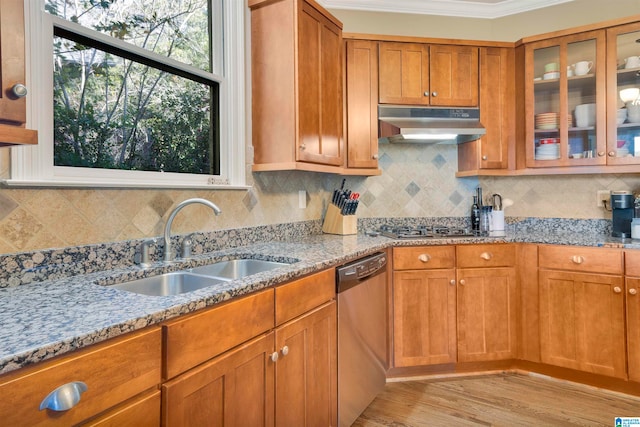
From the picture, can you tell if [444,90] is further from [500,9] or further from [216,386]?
[216,386]

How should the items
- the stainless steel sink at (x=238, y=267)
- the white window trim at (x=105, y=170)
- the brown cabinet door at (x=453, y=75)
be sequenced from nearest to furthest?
1. the white window trim at (x=105, y=170)
2. the stainless steel sink at (x=238, y=267)
3. the brown cabinet door at (x=453, y=75)

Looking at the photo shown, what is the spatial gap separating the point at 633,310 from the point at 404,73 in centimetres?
212

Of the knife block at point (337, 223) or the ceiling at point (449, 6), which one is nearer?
the knife block at point (337, 223)

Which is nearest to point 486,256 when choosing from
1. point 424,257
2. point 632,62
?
point 424,257

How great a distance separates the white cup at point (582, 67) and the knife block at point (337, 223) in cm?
189

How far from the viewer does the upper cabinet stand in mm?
885

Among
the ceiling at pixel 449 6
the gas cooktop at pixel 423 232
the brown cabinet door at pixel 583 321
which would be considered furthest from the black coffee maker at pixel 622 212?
the ceiling at pixel 449 6

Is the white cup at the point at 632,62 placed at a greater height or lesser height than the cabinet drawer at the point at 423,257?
greater

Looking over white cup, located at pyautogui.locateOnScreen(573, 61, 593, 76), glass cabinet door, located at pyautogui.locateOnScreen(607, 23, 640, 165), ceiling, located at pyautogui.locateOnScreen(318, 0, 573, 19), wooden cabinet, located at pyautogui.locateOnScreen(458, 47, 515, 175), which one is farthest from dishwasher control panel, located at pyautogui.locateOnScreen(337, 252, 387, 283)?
ceiling, located at pyautogui.locateOnScreen(318, 0, 573, 19)

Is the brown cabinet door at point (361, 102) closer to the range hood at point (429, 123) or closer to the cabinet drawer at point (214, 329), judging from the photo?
the range hood at point (429, 123)

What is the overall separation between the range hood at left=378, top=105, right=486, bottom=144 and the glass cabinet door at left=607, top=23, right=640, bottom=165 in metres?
0.83

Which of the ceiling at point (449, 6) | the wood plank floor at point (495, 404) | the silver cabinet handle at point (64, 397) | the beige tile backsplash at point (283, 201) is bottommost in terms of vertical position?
the wood plank floor at point (495, 404)

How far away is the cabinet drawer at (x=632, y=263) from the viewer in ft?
7.60

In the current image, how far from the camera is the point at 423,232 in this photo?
288cm
